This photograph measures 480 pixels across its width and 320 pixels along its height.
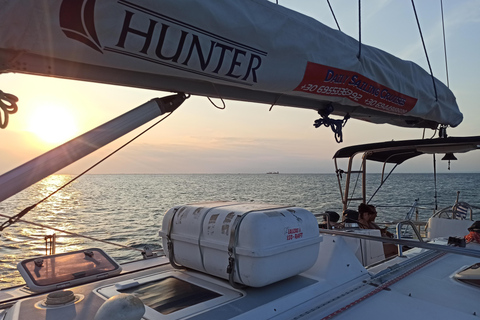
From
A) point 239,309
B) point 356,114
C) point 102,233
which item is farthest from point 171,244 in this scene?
point 102,233

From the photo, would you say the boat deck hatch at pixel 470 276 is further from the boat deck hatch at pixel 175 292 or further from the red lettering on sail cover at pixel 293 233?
the boat deck hatch at pixel 175 292

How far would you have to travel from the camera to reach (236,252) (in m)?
2.18

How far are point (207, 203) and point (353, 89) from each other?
4.47ft

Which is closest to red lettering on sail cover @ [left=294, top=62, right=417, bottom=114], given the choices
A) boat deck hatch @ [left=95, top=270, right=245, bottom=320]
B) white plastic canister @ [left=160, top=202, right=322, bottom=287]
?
white plastic canister @ [left=160, top=202, right=322, bottom=287]

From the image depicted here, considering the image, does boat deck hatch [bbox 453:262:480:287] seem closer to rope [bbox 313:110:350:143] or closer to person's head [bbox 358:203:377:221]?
rope [bbox 313:110:350:143]

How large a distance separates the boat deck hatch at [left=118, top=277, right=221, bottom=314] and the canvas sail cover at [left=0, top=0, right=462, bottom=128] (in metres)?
1.23

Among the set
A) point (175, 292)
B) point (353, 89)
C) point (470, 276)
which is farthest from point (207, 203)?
point (470, 276)

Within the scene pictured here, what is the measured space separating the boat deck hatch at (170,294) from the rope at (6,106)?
1.28 metres

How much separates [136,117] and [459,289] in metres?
2.67

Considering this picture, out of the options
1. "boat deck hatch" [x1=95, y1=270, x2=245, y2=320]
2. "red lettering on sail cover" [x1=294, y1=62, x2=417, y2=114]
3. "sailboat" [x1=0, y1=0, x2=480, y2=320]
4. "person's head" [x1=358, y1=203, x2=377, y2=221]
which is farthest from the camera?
"person's head" [x1=358, y1=203, x2=377, y2=221]

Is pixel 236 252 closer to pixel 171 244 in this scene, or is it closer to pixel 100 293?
pixel 171 244

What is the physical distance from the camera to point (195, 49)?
1.63 m

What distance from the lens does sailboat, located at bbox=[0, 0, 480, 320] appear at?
4.64ft

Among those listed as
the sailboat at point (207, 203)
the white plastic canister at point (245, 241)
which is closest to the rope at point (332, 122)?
the sailboat at point (207, 203)
